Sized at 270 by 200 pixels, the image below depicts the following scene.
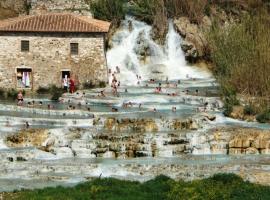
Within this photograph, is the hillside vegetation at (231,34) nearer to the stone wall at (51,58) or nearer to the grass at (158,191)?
the stone wall at (51,58)

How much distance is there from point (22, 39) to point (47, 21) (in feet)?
6.80

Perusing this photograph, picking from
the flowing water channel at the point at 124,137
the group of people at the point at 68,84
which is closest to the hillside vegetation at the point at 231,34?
the flowing water channel at the point at 124,137

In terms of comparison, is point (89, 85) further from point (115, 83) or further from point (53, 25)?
point (53, 25)

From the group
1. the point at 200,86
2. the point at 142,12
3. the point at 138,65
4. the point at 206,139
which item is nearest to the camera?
the point at 206,139

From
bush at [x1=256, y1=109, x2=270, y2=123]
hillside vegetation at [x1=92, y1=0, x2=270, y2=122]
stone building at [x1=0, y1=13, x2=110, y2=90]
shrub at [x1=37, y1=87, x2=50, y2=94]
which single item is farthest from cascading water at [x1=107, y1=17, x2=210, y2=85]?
bush at [x1=256, y1=109, x2=270, y2=123]

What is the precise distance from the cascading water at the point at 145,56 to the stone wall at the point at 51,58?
8.93 feet

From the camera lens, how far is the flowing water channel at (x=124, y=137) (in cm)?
Result: 2656

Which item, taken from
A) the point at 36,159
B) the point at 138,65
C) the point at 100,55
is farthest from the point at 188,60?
the point at 36,159

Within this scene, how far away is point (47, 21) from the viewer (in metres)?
46.8

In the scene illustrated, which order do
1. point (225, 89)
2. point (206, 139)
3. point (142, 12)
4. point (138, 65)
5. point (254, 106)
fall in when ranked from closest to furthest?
point (206, 139) → point (254, 106) → point (225, 89) → point (138, 65) → point (142, 12)

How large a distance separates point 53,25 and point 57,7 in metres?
6.24

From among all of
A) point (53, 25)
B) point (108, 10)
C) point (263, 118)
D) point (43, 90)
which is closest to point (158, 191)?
point (263, 118)

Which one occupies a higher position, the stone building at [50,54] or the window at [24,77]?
the stone building at [50,54]

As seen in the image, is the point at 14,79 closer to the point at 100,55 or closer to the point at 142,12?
the point at 100,55
